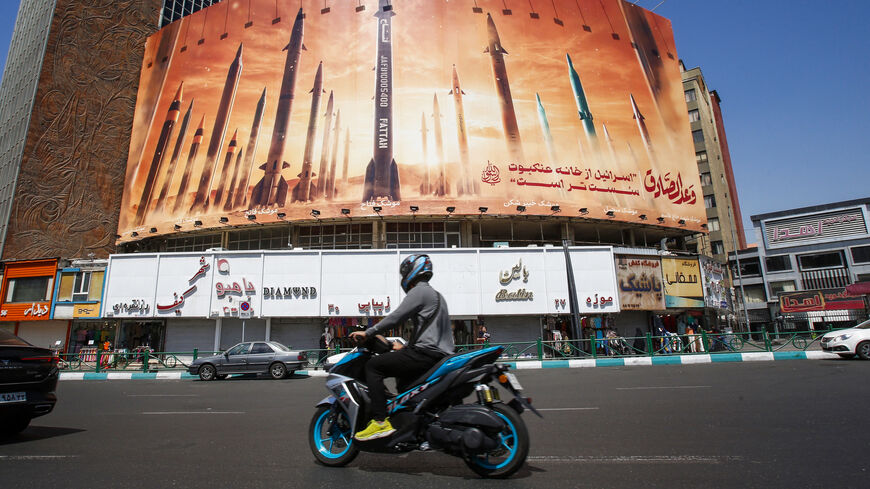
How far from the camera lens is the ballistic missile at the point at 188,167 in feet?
95.6

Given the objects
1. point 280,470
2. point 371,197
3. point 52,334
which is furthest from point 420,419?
point 52,334

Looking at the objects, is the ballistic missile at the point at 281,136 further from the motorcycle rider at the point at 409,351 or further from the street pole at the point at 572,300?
the motorcycle rider at the point at 409,351

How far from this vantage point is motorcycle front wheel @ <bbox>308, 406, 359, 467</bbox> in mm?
3586

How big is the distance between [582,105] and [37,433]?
29.4 metres

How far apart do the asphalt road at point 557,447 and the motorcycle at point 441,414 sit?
0.18m

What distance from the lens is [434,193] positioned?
82.3ft

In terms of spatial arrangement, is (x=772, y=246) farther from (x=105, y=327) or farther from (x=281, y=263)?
(x=105, y=327)

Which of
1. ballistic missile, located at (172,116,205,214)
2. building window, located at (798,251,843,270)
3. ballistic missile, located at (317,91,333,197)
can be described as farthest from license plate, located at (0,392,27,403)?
building window, located at (798,251,843,270)

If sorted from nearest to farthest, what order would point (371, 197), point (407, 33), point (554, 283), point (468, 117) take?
1. point (554, 283)
2. point (371, 197)
3. point (468, 117)
4. point (407, 33)

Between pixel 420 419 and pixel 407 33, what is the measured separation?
95.7ft

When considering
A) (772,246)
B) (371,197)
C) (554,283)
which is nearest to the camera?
(554,283)

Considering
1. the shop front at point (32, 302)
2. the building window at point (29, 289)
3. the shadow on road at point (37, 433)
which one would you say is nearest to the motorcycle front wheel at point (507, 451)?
the shadow on road at point (37, 433)

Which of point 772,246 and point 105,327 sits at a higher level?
point 772,246

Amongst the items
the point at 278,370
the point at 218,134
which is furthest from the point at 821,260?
the point at 218,134
